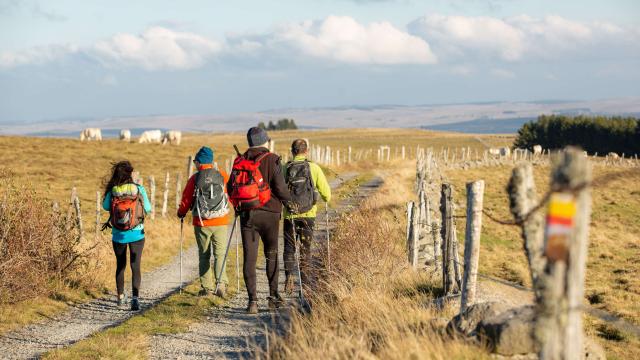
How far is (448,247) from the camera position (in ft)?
32.3

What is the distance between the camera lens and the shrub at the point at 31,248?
10.5 meters

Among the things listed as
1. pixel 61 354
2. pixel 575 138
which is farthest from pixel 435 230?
pixel 575 138

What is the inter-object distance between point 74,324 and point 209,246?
207 centimetres

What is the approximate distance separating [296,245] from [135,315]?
95.3 inches

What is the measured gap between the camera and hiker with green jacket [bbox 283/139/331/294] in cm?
991

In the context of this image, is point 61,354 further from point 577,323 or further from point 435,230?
point 435,230

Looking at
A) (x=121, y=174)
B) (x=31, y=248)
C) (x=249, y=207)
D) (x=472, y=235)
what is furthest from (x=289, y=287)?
(x=472, y=235)

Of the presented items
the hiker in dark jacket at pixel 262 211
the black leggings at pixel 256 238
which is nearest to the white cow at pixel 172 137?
the black leggings at pixel 256 238

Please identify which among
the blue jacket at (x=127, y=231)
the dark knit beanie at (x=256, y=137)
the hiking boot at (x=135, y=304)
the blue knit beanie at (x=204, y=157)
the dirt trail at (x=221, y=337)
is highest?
the dark knit beanie at (x=256, y=137)

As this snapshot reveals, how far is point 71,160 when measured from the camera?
47.2 meters

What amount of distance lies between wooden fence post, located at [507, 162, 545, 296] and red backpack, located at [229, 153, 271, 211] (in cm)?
492

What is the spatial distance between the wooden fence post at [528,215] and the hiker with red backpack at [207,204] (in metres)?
6.17

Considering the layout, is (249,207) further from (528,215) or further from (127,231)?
(528,215)

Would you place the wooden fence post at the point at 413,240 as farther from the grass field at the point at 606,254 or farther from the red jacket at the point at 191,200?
the red jacket at the point at 191,200
